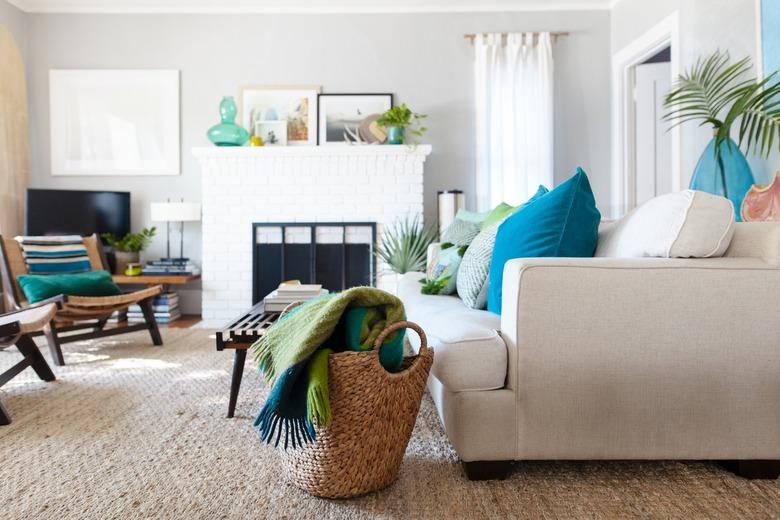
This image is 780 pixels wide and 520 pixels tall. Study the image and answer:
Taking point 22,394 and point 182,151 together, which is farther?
point 182,151

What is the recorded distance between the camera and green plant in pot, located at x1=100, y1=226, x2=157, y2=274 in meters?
4.71

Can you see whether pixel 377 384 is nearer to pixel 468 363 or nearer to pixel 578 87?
pixel 468 363

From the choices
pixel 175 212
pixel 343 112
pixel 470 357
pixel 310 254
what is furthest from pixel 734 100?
pixel 175 212

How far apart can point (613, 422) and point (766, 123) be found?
6.92ft

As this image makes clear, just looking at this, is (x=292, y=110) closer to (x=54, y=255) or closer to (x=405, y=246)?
(x=405, y=246)

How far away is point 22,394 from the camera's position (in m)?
2.45

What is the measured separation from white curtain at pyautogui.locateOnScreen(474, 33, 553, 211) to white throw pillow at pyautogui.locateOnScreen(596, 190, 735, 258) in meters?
3.18

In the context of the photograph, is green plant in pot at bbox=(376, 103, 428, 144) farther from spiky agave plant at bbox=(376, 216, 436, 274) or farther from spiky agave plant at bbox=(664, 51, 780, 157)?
spiky agave plant at bbox=(664, 51, 780, 157)

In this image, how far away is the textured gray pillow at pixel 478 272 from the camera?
2.12 metres

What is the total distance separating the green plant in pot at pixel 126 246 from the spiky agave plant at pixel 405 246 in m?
2.08

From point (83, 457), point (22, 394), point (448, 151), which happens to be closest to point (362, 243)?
point (448, 151)

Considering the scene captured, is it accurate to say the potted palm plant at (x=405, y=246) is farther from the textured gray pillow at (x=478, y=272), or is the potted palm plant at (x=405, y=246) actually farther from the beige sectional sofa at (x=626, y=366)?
the beige sectional sofa at (x=626, y=366)

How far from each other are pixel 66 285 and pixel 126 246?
153 centimetres

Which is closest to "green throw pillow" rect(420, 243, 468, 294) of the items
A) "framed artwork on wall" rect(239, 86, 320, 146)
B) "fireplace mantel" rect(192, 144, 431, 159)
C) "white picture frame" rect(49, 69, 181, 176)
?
"fireplace mantel" rect(192, 144, 431, 159)
